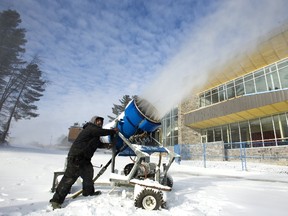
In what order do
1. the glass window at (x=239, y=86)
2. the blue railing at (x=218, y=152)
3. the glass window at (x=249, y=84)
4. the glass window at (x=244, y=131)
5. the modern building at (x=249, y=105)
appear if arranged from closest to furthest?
the modern building at (x=249, y=105) → the blue railing at (x=218, y=152) → the glass window at (x=244, y=131) → the glass window at (x=249, y=84) → the glass window at (x=239, y=86)

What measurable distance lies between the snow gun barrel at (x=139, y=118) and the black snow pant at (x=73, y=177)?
1.20 m

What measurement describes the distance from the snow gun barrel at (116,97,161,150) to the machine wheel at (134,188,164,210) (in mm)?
1471

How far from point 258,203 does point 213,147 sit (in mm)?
15413

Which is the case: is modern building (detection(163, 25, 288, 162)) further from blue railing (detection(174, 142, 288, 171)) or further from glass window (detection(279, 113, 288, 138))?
blue railing (detection(174, 142, 288, 171))

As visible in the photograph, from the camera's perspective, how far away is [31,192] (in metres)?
4.51

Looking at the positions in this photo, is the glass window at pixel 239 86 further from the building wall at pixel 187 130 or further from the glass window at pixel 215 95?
the building wall at pixel 187 130

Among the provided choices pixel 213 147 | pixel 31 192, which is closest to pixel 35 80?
pixel 213 147

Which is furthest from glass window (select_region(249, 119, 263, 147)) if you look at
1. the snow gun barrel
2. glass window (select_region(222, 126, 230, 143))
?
the snow gun barrel

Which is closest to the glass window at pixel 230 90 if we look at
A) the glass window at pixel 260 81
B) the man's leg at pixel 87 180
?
the glass window at pixel 260 81

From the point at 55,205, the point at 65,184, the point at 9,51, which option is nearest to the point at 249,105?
the point at 65,184

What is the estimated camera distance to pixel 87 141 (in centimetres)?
422

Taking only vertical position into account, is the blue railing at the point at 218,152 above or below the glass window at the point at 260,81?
below

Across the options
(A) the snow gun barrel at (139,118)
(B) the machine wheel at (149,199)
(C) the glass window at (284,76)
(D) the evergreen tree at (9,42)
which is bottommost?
(B) the machine wheel at (149,199)

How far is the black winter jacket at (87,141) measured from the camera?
4.09 metres
